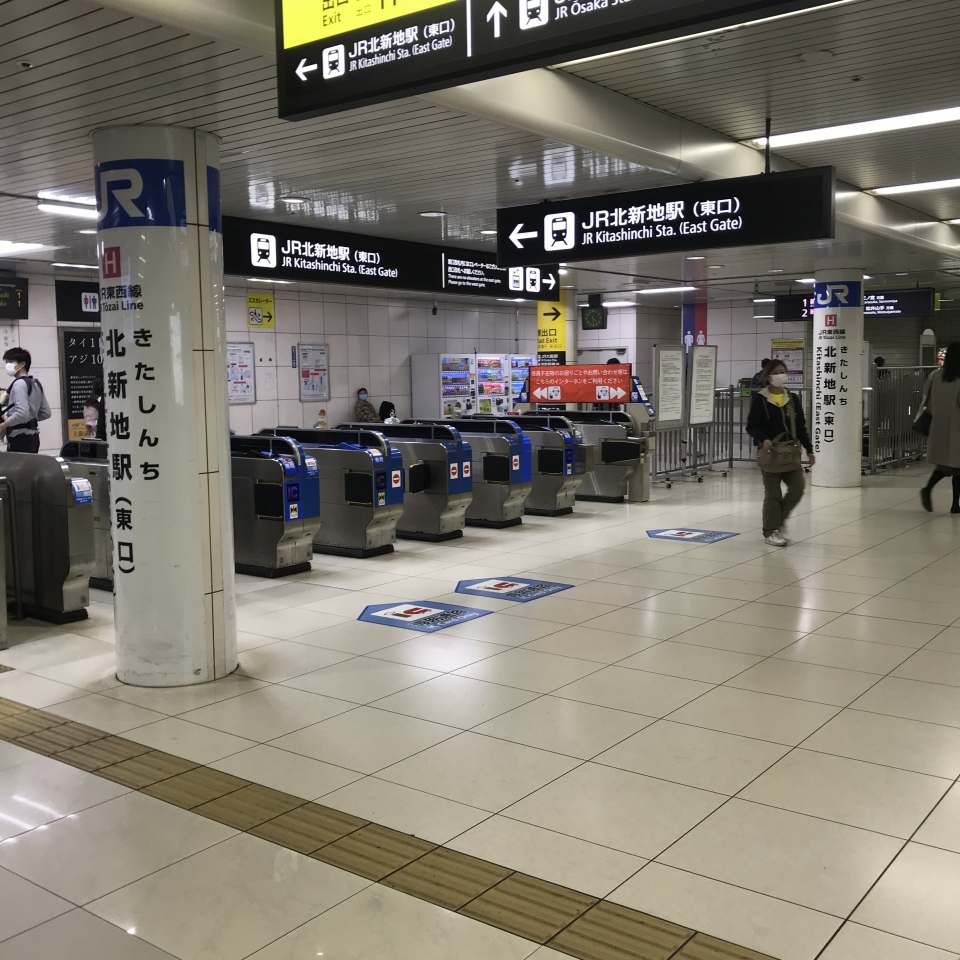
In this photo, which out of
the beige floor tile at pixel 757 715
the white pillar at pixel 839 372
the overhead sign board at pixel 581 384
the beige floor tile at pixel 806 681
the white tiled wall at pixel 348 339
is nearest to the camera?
the beige floor tile at pixel 757 715

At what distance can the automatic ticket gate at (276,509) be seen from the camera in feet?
26.4

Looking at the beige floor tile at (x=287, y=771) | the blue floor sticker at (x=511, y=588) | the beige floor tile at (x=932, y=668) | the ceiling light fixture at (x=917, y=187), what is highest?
the ceiling light fixture at (x=917, y=187)

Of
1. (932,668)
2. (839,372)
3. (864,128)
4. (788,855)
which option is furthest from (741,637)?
(839,372)

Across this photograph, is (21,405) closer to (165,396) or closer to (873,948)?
(165,396)

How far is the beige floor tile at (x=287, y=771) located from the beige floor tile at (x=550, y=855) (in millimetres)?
722

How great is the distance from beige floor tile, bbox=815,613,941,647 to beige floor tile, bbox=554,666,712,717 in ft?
4.67

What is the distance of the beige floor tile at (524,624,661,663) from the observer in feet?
18.8

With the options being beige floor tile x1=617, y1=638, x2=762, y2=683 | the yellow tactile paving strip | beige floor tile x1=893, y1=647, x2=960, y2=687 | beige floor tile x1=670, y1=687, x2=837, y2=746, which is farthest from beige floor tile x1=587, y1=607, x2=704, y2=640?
the yellow tactile paving strip

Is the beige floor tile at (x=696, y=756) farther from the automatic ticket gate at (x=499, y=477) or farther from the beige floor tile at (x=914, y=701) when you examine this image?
the automatic ticket gate at (x=499, y=477)

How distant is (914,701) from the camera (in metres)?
4.81

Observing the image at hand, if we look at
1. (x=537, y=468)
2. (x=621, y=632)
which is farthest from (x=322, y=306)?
A: (x=621, y=632)

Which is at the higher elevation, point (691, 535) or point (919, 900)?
point (691, 535)

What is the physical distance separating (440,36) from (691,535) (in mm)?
7379

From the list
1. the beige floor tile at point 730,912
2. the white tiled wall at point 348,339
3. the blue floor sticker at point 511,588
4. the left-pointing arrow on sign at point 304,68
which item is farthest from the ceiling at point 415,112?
the white tiled wall at point 348,339
